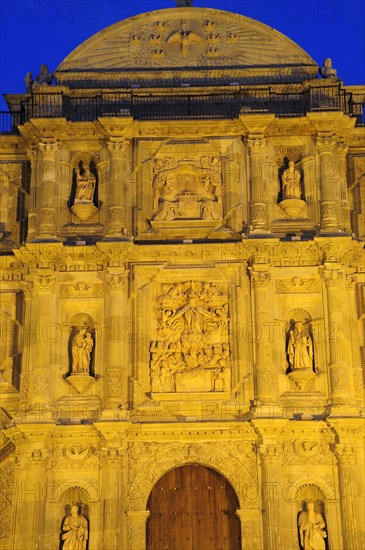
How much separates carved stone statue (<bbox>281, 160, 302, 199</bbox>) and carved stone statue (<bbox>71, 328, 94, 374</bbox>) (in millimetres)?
4755

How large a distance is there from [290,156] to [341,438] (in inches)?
230

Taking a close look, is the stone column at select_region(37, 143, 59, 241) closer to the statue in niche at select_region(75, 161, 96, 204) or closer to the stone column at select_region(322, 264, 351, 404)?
the statue in niche at select_region(75, 161, 96, 204)

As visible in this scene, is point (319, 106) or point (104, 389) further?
point (319, 106)

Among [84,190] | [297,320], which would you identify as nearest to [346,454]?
[297,320]

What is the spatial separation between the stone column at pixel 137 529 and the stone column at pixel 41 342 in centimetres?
262

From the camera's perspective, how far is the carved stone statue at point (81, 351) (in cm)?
1970

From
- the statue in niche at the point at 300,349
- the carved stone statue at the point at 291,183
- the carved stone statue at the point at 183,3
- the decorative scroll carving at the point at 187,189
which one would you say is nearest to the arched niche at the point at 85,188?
the decorative scroll carving at the point at 187,189

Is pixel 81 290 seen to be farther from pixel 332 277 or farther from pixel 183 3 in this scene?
pixel 183 3

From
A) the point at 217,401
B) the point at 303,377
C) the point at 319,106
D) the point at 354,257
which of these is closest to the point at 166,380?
the point at 217,401

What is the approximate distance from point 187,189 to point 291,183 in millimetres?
2051

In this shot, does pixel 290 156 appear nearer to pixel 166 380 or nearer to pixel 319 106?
pixel 319 106

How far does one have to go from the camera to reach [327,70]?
21.5 meters

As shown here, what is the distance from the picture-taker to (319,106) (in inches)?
827

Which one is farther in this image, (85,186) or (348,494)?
(85,186)
